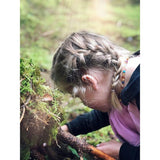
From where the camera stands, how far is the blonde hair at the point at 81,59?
1.17 metres

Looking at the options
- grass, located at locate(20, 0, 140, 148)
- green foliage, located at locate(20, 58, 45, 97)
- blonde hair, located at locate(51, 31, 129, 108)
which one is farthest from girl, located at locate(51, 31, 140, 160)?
grass, located at locate(20, 0, 140, 148)

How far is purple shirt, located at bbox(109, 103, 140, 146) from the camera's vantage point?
1.27m

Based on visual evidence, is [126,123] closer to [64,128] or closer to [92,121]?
[92,121]

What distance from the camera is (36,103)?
43.3 inches

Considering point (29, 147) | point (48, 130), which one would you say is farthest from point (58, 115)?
point (29, 147)

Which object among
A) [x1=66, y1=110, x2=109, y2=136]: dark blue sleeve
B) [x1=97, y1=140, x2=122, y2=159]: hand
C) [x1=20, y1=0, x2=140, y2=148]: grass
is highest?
[x1=20, y1=0, x2=140, y2=148]: grass

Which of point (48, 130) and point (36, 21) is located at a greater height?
point (36, 21)

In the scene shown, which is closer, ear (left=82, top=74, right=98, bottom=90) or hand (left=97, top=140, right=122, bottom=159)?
ear (left=82, top=74, right=98, bottom=90)

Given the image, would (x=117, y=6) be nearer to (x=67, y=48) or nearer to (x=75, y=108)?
(x=75, y=108)

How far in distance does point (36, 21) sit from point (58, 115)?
1844 millimetres

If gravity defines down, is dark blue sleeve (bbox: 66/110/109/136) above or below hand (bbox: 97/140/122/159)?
above

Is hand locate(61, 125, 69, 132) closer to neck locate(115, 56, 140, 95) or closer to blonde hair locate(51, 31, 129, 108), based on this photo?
blonde hair locate(51, 31, 129, 108)
